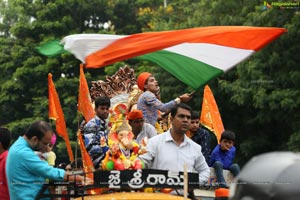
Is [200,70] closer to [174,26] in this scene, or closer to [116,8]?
[174,26]

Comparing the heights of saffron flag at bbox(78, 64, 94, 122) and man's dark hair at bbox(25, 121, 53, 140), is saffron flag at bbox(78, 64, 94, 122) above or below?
below

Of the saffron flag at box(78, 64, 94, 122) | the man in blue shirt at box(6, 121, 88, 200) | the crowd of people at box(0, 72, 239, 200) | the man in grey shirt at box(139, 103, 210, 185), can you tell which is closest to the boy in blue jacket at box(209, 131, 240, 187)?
the saffron flag at box(78, 64, 94, 122)

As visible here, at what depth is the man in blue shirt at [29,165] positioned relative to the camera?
7.92 meters

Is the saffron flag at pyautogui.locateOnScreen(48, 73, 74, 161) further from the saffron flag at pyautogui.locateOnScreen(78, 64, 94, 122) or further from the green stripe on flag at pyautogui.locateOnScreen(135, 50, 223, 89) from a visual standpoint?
the green stripe on flag at pyautogui.locateOnScreen(135, 50, 223, 89)

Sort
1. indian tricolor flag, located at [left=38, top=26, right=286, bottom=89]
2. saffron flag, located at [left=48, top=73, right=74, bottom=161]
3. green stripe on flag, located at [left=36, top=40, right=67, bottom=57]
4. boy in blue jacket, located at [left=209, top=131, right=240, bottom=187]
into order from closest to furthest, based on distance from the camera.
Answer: indian tricolor flag, located at [left=38, top=26, right=286, bottom=89] → boy in blue jacket, located at [left=209, top=131, right=240, bottom=187] → green stripe on flag, located at [left=36, top=40, right=67, bottom=57] → saffron flag, located at [left=48, top=73, right=74, bottom=161]

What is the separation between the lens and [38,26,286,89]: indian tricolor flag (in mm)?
9117

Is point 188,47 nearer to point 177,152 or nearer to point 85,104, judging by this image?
point 177,152

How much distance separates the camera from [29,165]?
7941 millimetres

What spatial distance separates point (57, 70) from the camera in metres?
35.2

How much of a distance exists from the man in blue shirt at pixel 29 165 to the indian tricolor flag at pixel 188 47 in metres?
1.08

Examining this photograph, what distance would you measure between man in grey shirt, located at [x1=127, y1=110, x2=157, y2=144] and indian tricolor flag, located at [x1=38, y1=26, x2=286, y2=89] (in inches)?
28.7

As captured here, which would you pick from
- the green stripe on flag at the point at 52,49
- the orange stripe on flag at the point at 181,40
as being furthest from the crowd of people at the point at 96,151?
the green stripe on flag at the point at 52,49

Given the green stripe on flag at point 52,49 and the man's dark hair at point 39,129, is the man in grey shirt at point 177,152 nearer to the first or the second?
the man's dark hair at point 39,129

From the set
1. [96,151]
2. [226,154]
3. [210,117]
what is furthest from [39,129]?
[210,117]
